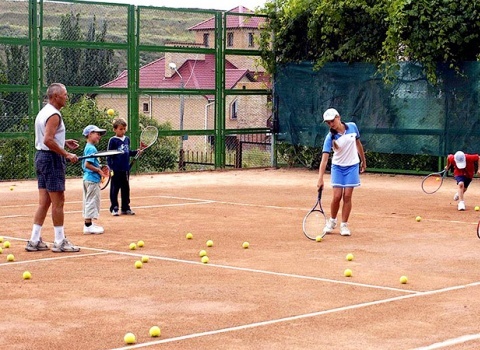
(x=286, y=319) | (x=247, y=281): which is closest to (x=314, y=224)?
(x=247, y=281)

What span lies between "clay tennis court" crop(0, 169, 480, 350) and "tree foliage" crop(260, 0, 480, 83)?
5.16m

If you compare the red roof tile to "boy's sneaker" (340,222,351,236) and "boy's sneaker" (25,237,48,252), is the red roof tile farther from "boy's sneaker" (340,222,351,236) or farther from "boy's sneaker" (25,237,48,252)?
"boy's sneaker" (25,237,48,252)

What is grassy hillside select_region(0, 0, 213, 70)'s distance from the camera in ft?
66.6

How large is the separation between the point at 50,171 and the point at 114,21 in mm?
12308

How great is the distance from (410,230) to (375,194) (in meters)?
5.01

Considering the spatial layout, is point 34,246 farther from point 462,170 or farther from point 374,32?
point 374,32

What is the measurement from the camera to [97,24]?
21328 mm

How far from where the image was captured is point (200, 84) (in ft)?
75.0

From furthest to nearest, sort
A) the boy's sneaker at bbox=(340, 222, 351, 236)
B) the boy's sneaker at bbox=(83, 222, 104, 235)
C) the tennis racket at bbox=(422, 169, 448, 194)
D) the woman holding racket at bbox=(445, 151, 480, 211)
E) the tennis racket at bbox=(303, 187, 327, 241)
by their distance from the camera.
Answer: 1. the tennis racket at bbox=(422, 169, 448, 194)
2. the woman holding racket at bbox=(445, 151, 480, 211)
3. the boy's sneaker at bbox=(83, 222, 104, 235)
4. the boy's sneaker at bbox=(340, 222, 351, 236)
5. the tennis racket at bbox=(303, 187, 327, 241)

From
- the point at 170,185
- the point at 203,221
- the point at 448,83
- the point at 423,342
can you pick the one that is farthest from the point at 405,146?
the point at 423,342

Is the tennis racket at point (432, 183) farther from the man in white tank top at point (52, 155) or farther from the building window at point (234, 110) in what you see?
the man in white tank top at point (52, 155)

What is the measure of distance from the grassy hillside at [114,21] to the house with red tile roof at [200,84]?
11.2 inches

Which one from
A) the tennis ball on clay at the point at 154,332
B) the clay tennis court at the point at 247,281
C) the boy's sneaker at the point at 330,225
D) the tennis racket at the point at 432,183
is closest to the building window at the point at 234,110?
the tennis racket at the point at 432,183

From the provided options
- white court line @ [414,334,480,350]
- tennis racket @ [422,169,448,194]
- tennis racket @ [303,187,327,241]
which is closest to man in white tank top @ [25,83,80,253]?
tennis racket @ [303,187,327,241]
